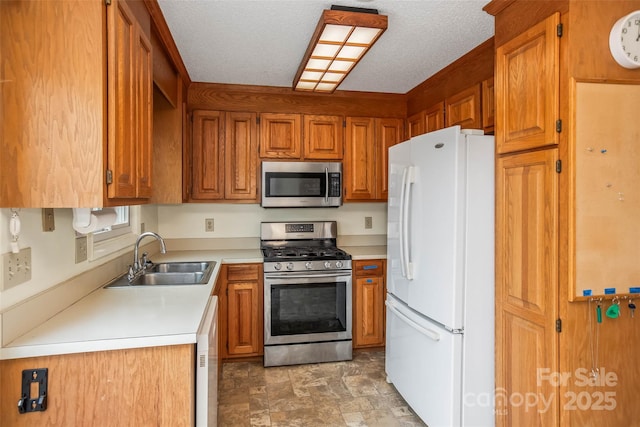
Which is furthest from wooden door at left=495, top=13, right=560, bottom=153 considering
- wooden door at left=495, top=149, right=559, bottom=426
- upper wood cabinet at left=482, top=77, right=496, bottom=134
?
upper wood cabinet at left=482, top=77, right=496, bottom=134

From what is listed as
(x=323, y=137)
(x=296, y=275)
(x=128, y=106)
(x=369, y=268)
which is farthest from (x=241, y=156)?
(x=128, y=106)

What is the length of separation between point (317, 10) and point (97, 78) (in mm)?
1196

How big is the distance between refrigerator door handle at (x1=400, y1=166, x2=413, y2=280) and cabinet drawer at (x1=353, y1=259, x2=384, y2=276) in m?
0.82

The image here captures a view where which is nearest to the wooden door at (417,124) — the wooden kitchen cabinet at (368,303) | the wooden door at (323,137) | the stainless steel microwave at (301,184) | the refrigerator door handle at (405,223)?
the wooden door at (323,137)

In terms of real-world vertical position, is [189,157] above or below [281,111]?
below

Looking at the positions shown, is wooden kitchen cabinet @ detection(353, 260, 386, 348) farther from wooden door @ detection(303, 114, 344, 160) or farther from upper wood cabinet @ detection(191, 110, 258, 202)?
upper wood cabinet @ detection(191, 110, 258, 202)

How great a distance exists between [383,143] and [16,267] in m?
2.95

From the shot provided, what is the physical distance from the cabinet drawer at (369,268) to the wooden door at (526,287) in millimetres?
1373

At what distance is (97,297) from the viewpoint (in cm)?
181

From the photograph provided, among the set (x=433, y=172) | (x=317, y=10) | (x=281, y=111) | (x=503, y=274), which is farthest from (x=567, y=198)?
(x=281, y=111)

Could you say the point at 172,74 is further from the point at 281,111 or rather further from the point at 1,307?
the point at 1,307

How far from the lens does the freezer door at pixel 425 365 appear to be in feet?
6.44

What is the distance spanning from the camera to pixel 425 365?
2209 millimetres

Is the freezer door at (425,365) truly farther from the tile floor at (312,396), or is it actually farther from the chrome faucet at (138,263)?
the chrome faucet at (138,263)
